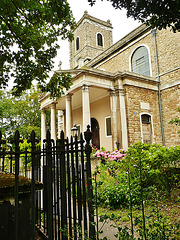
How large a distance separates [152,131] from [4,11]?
10.7 m

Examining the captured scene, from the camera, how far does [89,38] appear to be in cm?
2422

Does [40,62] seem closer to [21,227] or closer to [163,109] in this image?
[21,227]

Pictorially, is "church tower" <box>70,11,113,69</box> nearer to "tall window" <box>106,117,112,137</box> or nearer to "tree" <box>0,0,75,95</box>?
"tall window" <box>106,117,112,137</box>

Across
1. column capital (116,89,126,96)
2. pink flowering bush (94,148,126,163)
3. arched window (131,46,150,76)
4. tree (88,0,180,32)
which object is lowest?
pink flowering bush (94,148,126,163)

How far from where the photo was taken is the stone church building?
1059 cm

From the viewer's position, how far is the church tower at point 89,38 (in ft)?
79.3

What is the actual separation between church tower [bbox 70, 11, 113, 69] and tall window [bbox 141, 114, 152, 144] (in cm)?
1433

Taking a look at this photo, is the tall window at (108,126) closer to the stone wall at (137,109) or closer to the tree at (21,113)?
the stone wall at (137,109)

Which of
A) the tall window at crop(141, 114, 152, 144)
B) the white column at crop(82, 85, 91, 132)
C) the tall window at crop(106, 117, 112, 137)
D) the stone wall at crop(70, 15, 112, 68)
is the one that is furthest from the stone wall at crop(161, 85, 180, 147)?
the stone wall at crop(70, 15, 112, 68)

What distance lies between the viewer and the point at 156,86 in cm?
1248

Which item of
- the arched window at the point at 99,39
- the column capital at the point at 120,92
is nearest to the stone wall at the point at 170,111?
the column capital at the point at 120,92

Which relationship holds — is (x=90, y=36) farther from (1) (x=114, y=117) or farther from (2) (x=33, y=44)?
(2) (x=33, y=44)

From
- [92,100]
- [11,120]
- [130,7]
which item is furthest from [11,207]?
[11,120]

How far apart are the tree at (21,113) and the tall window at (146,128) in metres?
13.7
